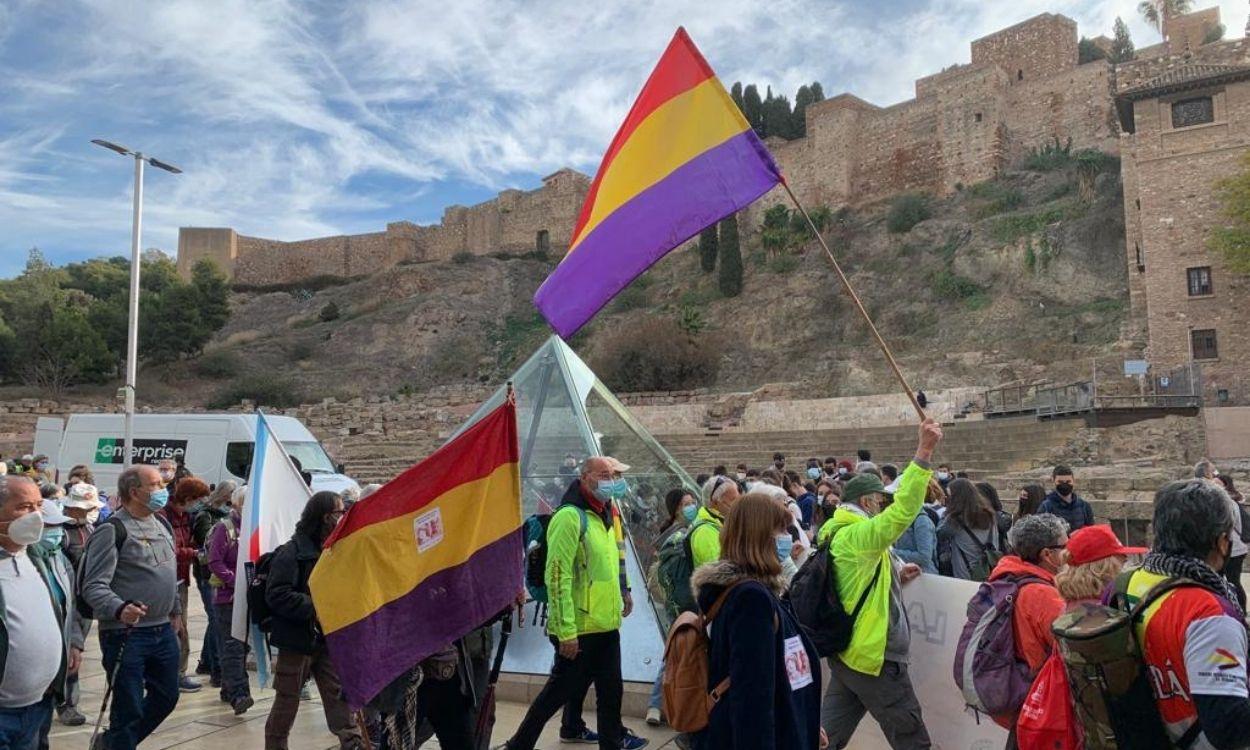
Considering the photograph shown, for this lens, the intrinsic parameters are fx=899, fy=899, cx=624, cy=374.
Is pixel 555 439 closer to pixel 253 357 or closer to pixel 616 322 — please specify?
pixel 616 322

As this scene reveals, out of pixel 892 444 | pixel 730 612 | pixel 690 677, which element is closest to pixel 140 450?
pixel 690 677

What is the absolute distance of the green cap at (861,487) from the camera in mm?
4574

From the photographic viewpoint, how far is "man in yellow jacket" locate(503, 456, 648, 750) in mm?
4445

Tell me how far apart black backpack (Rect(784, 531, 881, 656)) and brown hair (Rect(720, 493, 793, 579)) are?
106 cm

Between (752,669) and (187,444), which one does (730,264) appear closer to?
(187,444)

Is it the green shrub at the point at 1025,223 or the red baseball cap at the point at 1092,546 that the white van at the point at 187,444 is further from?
the green shrub at the point at 1025,223

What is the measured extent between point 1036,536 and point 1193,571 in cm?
112

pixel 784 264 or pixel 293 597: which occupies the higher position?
pixel 784 264

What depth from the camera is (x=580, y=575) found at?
15.2 feet

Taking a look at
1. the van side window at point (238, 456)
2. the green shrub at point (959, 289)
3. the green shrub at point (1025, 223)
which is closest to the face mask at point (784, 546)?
the van side window at point (238, 456)

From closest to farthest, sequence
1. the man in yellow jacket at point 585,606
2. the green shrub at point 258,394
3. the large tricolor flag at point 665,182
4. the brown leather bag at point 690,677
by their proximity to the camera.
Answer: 1. the brown leather bag at point 690,677
2. the man in yellow jacket at point 585,606
3. the large tricolor flag at point 665,182
4. the green shrub at point 258,394

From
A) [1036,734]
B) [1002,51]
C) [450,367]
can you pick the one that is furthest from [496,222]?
[1036,734]

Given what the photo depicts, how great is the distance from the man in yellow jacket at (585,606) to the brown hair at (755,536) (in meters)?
1.77

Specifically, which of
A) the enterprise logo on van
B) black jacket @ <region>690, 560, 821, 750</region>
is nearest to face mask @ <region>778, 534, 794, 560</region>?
black jacket @ <region>690, 560, 821, 750</region>
